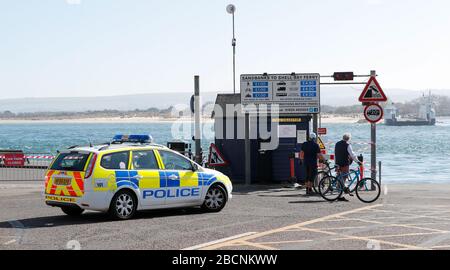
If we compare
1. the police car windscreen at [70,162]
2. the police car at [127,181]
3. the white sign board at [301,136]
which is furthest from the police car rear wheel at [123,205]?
the white sign board at [301,136]

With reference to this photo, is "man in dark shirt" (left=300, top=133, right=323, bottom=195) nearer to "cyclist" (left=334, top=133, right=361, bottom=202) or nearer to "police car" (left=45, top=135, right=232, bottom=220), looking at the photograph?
"cyclist" (left=334, top=133, right=361, bottom=202)

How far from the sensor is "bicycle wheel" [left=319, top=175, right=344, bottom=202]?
17.2 m

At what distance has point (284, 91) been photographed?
2169cm

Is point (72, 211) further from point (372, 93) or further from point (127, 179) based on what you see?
point (372, 93)

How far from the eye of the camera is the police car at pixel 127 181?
1327 centimetres

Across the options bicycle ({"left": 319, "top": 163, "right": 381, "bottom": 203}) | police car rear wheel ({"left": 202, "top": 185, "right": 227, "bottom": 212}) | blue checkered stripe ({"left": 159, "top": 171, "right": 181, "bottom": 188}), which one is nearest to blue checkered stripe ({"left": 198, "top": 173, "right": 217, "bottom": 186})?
police car rear wheel ({"left": 202, "top": 185, "right": 227, "bottom": 212})

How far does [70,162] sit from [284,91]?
9664 millimetres

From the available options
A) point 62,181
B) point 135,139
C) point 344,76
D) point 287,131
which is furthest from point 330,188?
point 62,181

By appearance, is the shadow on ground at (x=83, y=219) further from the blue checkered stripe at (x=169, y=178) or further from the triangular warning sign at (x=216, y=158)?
the triangular warning sign at (x=216, y=158)

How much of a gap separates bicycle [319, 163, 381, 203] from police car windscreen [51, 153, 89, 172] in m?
6.37

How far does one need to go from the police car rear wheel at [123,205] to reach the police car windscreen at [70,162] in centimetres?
91

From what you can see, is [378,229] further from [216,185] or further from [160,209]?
[160,209]
